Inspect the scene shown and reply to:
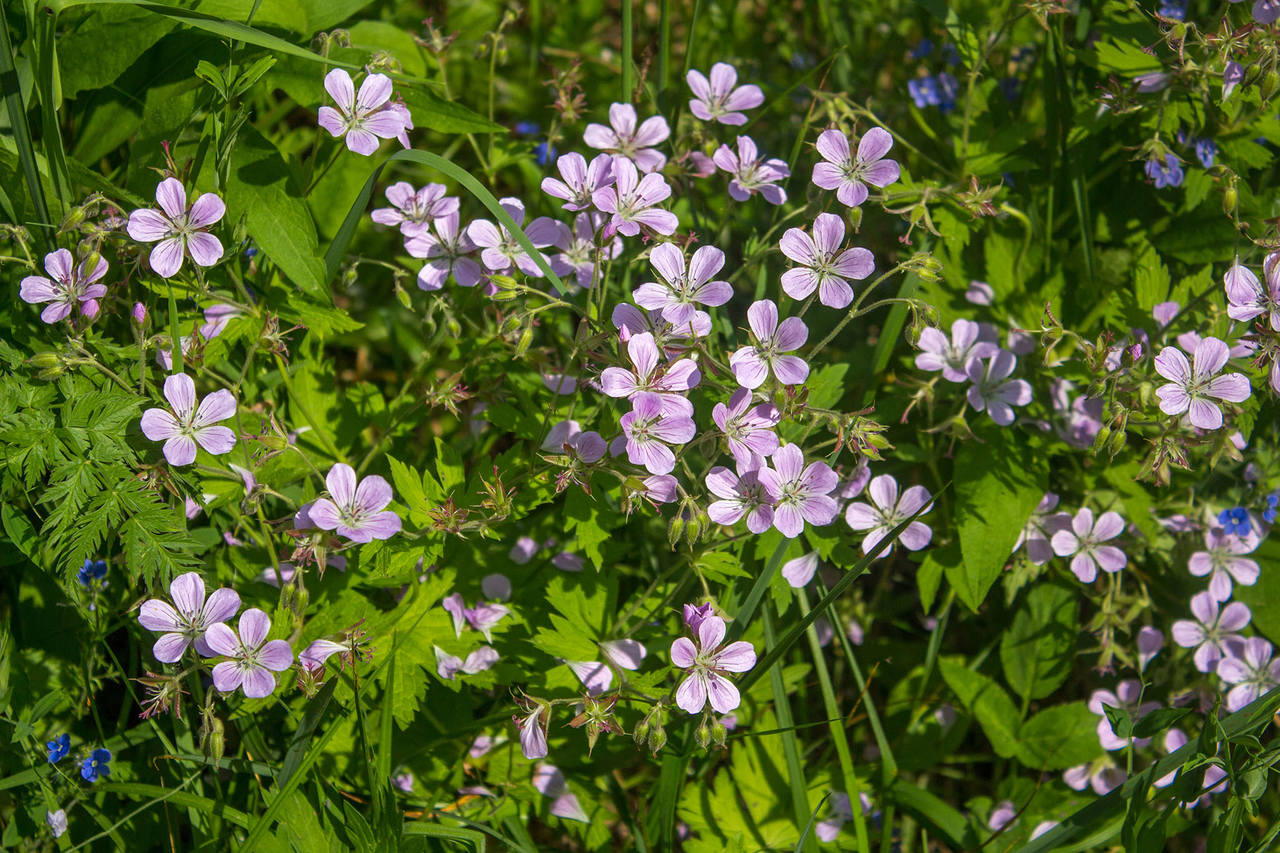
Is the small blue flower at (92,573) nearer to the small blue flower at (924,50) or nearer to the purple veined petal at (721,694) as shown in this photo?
the purple veined petal at (721,694)

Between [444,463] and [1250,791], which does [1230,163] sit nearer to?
[1250,791]

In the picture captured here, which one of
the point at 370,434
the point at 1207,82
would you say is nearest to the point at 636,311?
the point at 370,434

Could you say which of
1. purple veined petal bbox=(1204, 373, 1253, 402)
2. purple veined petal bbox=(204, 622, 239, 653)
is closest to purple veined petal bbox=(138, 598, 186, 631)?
purple veined petal bbox=(204, 622, 239, 653)

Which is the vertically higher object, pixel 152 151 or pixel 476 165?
pixel 152 151

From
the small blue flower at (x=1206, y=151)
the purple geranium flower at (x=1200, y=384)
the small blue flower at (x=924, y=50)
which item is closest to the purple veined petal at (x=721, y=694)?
the purple geranium flower at (x=1200, y=384)

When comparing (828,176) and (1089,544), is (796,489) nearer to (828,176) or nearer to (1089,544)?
→ (828,176)

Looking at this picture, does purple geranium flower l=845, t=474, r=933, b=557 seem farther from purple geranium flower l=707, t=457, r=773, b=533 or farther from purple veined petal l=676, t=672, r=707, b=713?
purple veined petal l=676, t=672, r=707, b=713
